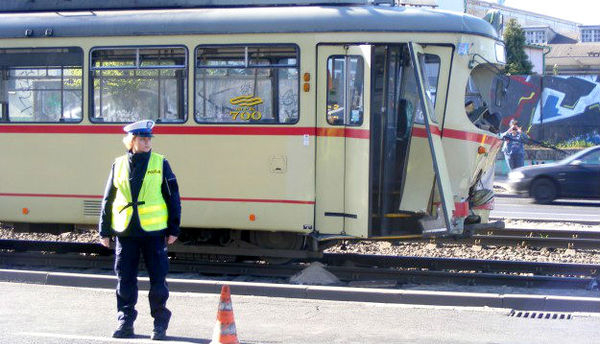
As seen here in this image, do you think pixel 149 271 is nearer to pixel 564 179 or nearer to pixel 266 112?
pixel 266 112

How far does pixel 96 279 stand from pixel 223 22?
343 centimetres

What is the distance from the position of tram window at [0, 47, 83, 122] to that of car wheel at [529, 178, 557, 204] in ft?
42.0

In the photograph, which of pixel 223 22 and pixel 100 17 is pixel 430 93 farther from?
pixel 100 17

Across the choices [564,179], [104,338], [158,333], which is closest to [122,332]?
[104,338]

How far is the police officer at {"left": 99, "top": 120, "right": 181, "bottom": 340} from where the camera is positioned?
7.57 meters

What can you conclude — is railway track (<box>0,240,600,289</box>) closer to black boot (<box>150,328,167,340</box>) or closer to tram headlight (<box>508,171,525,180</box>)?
black boot (<box>150,328,167,340</box>)

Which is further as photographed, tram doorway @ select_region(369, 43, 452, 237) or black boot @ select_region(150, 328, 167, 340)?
tram doorway @ select_region(369, 43, 452, 237)

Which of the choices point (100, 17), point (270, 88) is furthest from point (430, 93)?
point (100, 17)

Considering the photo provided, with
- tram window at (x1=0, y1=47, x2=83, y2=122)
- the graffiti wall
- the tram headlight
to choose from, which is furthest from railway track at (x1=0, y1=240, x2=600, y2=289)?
the graffiti wall

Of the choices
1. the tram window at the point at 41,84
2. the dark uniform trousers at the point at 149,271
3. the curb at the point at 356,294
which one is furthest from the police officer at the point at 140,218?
the tram window at the point at 41,84

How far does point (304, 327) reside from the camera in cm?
836

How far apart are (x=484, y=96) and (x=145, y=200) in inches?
212

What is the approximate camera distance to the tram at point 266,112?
34.8 feet

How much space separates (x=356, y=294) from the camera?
30.9 ft
